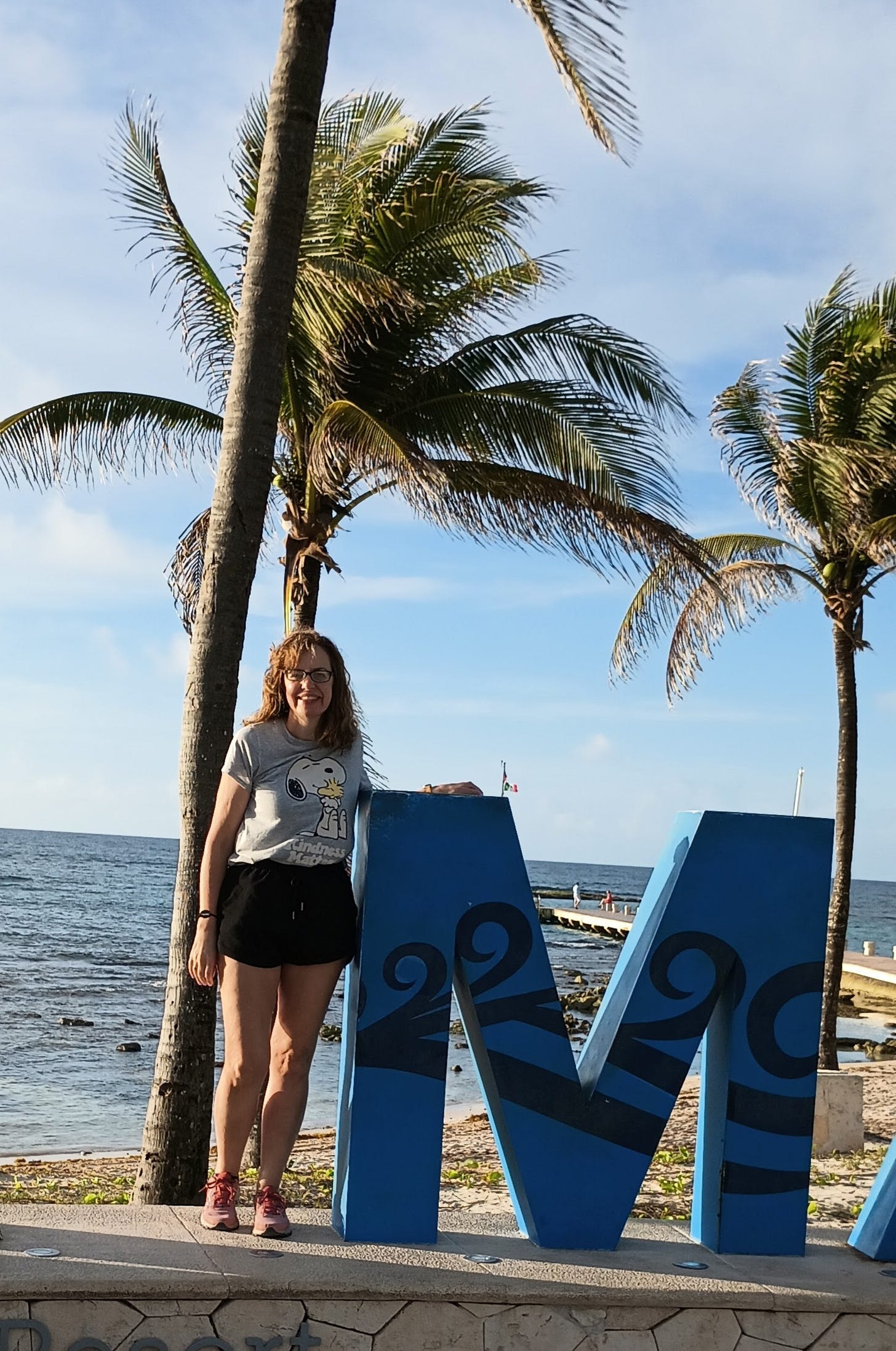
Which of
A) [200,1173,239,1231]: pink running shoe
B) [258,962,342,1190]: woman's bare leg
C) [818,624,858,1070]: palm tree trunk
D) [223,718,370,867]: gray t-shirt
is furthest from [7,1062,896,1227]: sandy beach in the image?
[223,718,370,867]: gray t-shirt

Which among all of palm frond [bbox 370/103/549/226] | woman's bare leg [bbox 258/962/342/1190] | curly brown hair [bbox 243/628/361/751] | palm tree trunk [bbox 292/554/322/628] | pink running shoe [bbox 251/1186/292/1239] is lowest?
pink running shoe [bbox 251/1186/292/1239]

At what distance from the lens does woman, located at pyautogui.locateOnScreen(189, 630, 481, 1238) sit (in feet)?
14.5

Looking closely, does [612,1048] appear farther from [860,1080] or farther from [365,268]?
[860,1080]

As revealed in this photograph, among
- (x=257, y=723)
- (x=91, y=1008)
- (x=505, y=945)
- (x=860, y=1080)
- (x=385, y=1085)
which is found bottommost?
(x=91, y=1008)

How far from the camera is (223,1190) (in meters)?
4.56

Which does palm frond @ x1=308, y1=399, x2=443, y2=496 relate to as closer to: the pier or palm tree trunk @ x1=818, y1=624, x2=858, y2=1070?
palm tree trunk @ x1=818, y1=624, x2=858, y2=1070

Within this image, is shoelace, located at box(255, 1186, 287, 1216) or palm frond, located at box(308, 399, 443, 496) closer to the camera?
shoelace, located at box(255, 1186, 287, 1216)

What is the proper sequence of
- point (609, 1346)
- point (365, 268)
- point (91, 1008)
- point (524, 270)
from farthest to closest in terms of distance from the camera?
point (91, 1008), point (524, 270), point (365, 268), point (609, 1346)

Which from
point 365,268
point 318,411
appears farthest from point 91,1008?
point 365,268

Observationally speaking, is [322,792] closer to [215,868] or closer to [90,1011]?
[215,868]

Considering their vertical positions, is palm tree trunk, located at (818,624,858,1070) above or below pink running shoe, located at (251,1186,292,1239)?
above

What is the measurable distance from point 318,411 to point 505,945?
23.1 feet

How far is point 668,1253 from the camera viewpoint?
484 centimetres

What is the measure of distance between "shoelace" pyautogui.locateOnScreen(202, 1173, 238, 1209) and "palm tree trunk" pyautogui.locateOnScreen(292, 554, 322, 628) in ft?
21.4
